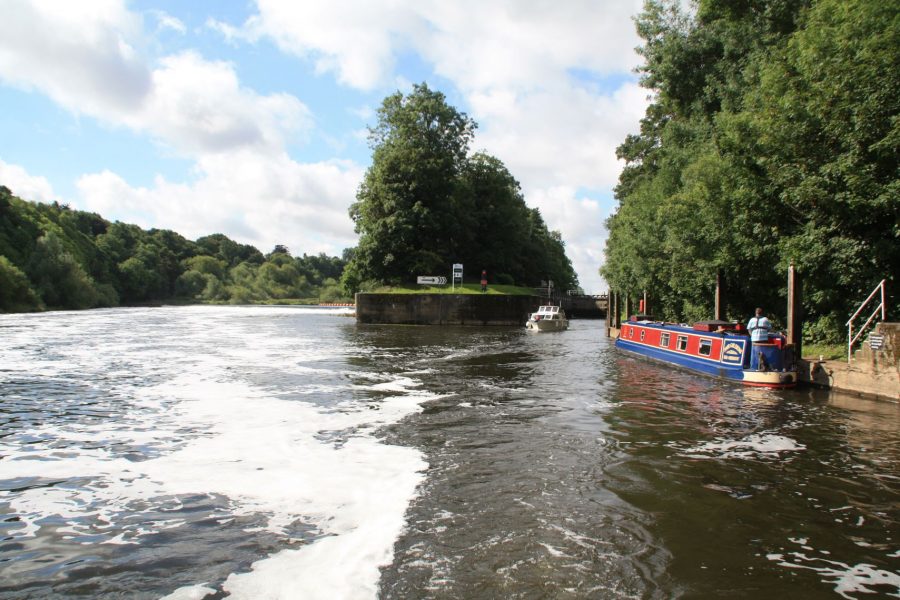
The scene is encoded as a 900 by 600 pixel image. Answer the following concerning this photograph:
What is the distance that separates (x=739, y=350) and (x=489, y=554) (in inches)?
586

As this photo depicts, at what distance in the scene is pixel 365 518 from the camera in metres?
6.55

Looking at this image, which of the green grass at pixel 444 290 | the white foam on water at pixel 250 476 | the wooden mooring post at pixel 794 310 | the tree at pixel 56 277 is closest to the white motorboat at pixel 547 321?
the green grass at pixel 444 290

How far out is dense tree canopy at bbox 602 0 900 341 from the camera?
49.5ft

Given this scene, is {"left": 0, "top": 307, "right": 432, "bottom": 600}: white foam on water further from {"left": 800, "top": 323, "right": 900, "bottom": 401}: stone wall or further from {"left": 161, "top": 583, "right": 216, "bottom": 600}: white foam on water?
{"left": 800, "top": 323, "right": 900, "bottom": 401}: stone wall

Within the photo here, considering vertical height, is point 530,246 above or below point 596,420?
above

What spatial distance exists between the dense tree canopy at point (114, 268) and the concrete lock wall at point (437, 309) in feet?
138

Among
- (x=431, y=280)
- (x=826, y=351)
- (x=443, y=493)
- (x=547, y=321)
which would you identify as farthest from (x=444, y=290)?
(x=443, y=493)

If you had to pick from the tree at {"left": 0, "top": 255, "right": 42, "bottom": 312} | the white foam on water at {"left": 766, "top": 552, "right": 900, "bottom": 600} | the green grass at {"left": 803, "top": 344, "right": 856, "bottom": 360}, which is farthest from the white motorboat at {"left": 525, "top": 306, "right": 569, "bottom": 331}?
the tree at {"left": 0, "top": 255, "right": 42, "bottom": 312}

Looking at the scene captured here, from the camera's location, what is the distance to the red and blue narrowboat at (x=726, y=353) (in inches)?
656

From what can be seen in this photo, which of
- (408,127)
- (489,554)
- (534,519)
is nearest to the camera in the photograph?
(489,554)

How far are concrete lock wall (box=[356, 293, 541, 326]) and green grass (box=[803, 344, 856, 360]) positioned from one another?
35.4 meters

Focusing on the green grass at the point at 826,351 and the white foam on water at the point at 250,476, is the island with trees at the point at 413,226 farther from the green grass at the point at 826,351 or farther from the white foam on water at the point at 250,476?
the white foam on water at the point at 250,476

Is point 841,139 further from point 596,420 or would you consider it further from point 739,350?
point 596,420

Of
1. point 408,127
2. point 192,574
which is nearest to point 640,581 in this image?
point 192,574
